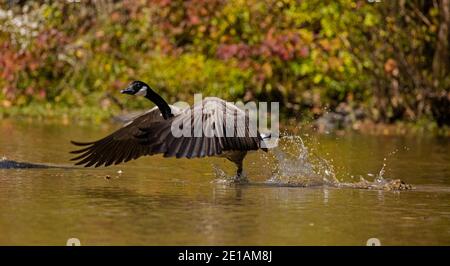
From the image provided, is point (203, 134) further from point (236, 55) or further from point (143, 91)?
point (236, 55)

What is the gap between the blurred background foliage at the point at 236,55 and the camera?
17.2 metres

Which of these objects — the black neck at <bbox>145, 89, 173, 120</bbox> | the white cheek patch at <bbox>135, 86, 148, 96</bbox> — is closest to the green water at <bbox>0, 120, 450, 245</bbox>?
the black neck at <bbox>145, 89, 173, 120</bbox>

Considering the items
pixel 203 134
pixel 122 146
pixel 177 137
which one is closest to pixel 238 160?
pixel 203 134

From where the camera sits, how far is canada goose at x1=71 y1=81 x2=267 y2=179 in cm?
906

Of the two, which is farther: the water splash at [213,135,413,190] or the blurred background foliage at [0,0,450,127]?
the blurred background foliage at [0,0,450,127]

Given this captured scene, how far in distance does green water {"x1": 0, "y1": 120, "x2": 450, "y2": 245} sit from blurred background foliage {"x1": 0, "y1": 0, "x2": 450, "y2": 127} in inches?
196

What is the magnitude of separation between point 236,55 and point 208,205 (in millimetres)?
9378

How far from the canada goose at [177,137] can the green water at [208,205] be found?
0.27 metres

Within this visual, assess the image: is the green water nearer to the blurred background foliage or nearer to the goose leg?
the goose leg

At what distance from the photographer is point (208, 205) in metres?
8.37

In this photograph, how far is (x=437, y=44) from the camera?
17.0 meters

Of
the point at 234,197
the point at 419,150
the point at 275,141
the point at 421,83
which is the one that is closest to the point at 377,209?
the point at 234,197

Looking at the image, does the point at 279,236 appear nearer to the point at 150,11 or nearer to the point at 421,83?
the point at 421,83

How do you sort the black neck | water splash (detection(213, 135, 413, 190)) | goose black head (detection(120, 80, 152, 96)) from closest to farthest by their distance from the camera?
the black neck, water splash (detection(213, 135, 413, 190)), goose black head (detection(120, 80, 152, 96))
